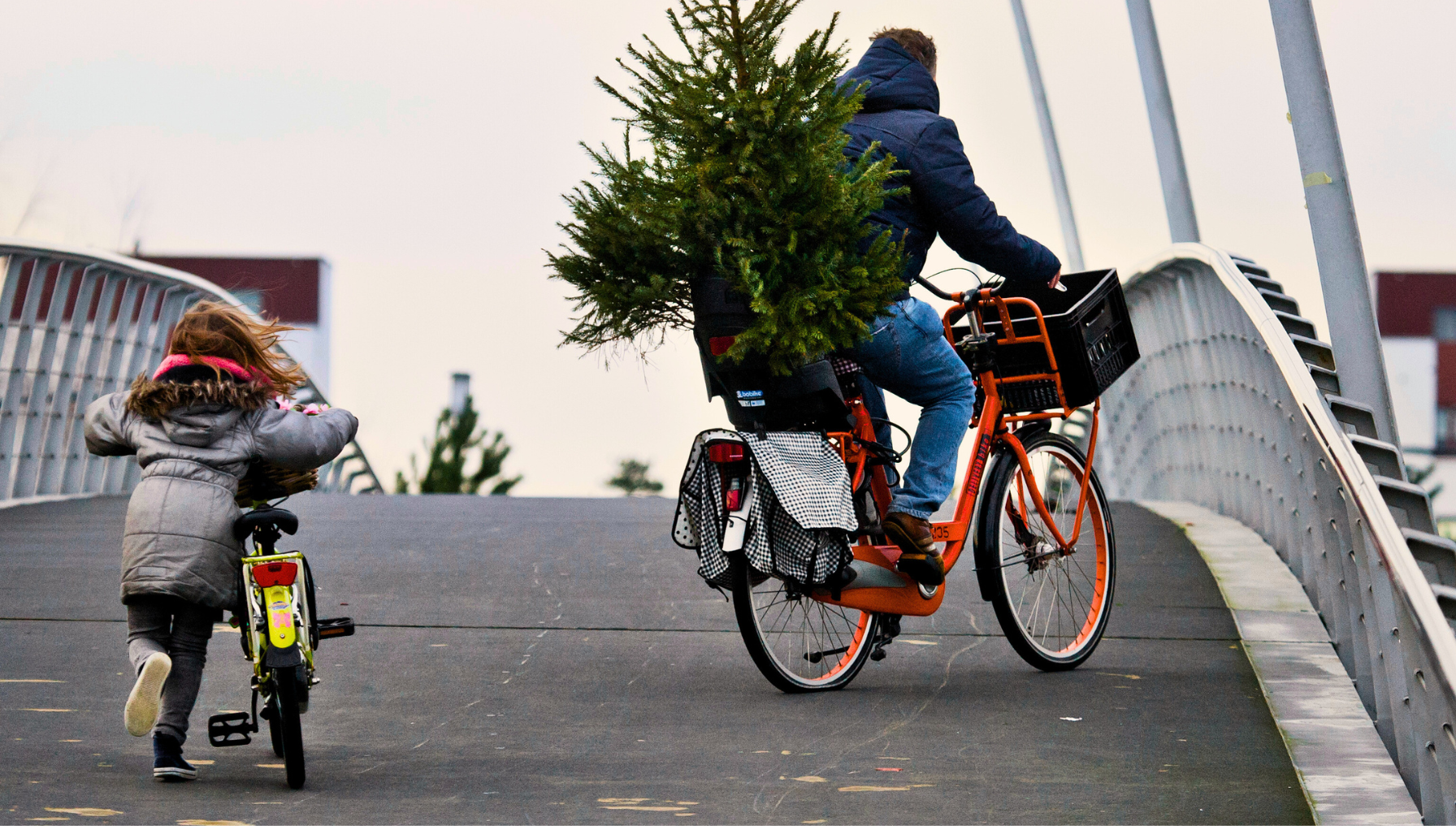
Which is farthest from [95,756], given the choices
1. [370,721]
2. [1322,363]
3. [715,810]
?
[1322,363]

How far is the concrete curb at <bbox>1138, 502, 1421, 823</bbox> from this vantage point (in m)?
4.22

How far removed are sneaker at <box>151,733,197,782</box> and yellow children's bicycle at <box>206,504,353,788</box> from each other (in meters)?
0.09

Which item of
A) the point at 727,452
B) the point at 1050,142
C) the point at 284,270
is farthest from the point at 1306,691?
the point at 284,270

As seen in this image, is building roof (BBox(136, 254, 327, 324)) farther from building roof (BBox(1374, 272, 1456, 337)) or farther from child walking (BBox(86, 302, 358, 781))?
child walking (BBox(86, 302, 358, 781))

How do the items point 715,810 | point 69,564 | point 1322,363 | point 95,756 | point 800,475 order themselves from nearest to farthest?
point 715,810 → point 95,756 → point 800,475 → point 1322,363 → point 69,564

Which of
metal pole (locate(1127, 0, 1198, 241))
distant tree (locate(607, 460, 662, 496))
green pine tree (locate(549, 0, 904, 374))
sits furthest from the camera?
distant tree (locate(607, 460, 662, 496))

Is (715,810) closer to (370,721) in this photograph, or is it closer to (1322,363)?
(370,721)

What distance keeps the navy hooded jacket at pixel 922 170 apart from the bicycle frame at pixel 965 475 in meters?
0.28

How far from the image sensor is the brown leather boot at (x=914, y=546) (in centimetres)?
544

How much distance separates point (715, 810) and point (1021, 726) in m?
1.22

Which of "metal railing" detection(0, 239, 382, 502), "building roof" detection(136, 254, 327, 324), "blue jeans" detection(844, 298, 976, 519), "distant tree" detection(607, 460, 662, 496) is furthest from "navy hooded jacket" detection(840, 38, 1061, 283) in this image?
"building roof" detection(136, 254, 327, 324)

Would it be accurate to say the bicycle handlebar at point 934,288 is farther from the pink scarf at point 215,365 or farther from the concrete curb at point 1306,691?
the pink scarf at point 215,365

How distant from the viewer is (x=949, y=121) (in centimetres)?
554

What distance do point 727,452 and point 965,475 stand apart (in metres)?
0.96
